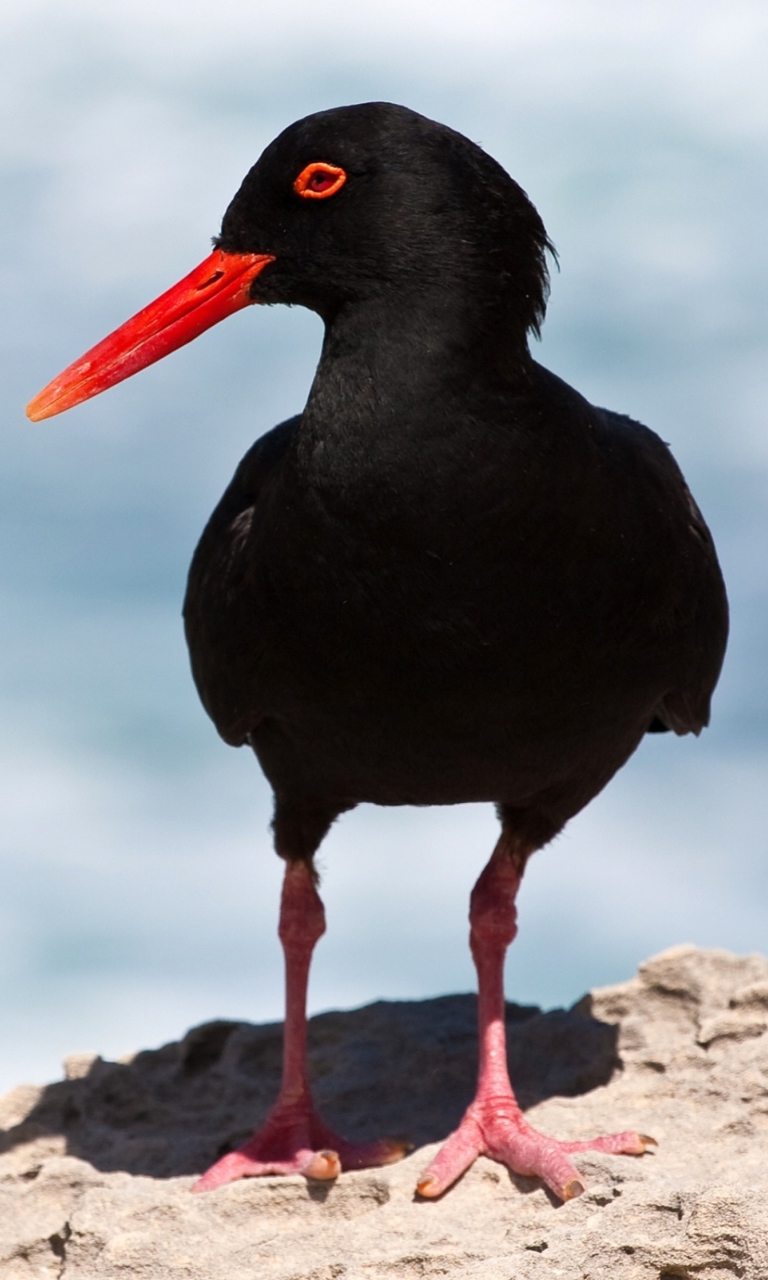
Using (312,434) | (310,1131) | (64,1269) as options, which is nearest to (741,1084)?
(310,1131)

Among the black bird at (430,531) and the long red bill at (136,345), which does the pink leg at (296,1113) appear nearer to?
the black bird at (430,531)

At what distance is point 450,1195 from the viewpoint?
207 inches

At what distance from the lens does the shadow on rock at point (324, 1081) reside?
645 centimetres

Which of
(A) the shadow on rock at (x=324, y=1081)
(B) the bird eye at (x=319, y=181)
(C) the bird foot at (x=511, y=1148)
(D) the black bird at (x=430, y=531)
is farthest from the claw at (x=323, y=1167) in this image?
(B) the bird eye at (x=319, y=181)

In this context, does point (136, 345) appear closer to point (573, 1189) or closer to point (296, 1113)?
point (296, 1113)

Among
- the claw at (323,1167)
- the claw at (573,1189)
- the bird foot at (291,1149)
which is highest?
the bird foot at (291,1149)

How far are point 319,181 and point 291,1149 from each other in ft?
11.0

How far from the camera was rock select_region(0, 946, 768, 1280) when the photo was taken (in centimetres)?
431

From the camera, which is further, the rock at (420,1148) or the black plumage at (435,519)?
the black plumage at (435,519)

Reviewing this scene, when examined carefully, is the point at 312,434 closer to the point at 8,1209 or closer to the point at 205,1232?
the point at 205,1232

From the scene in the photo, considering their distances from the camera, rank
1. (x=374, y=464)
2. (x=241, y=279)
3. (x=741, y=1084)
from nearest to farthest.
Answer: (x=374, y=464) → (x=241, y=279) → (x=741, y=1084)

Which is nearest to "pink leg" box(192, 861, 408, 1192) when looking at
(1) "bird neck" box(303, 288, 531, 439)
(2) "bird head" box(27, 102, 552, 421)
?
(1) "bird neck" box(303, 288, 531, 439)

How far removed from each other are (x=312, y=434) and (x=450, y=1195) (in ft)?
7.90

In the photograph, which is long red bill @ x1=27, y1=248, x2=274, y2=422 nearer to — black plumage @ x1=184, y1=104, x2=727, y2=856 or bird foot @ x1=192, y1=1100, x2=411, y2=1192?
black plumage @ x1=184, y1=104, x2=727, y2=856
